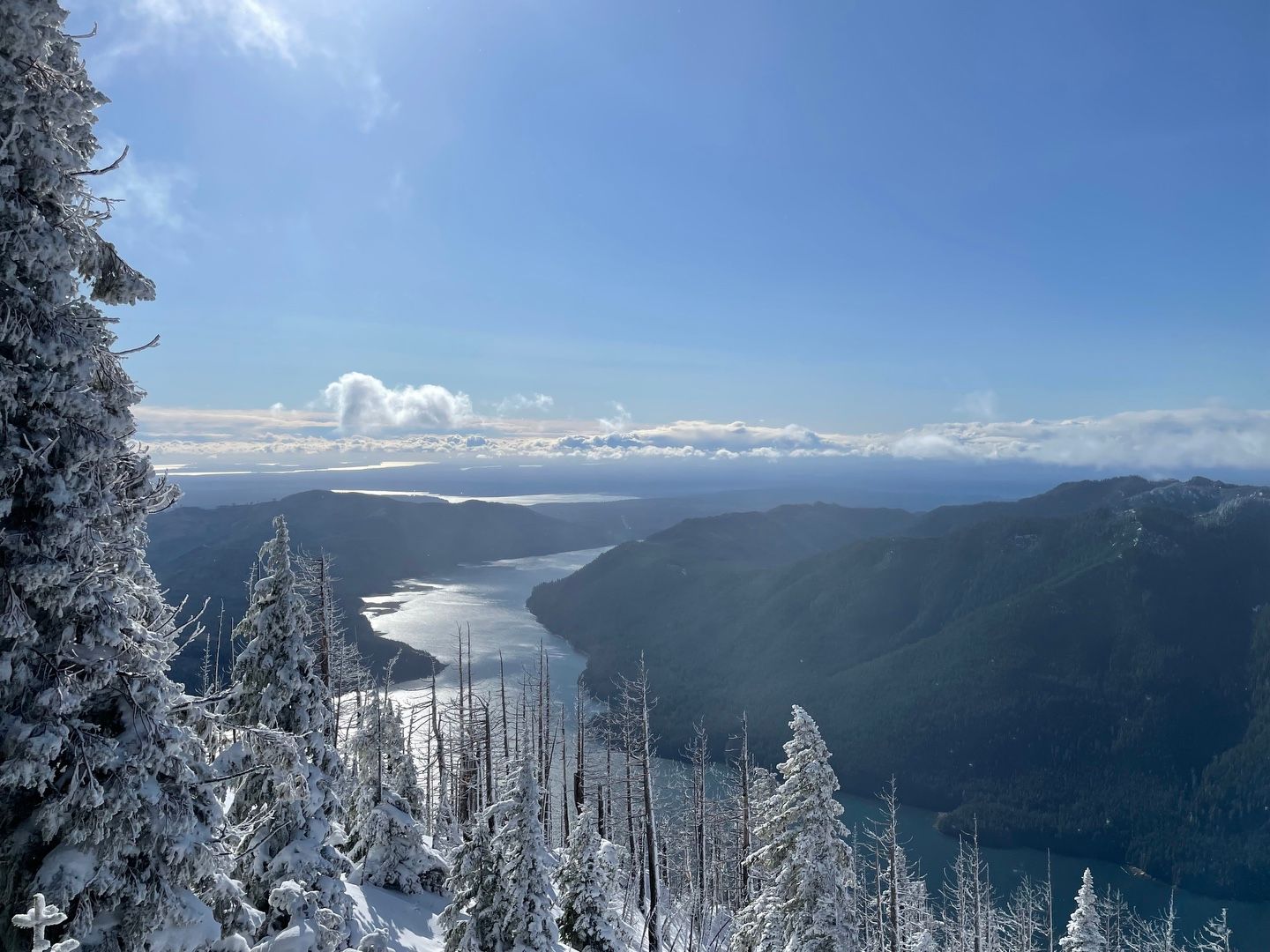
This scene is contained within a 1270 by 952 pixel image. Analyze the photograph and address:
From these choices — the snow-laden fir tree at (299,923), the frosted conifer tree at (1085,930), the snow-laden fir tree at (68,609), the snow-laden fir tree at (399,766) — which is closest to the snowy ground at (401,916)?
the snow-laden fir tree at (399,766)

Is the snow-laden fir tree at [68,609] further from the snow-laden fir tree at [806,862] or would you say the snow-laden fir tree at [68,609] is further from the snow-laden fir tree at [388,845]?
the snow-laden fir tree at [388,845]

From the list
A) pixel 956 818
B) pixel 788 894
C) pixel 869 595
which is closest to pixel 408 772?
pixel 788 894

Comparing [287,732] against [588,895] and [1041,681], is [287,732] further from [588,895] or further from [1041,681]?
[1041,681]

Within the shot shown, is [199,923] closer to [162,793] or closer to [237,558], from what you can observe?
[162,793]

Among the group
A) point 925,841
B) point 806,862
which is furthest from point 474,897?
point 925,841

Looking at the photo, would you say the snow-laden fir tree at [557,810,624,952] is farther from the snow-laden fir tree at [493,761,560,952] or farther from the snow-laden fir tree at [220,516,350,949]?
the snow-laden fir tree at [220,516,350,949]
